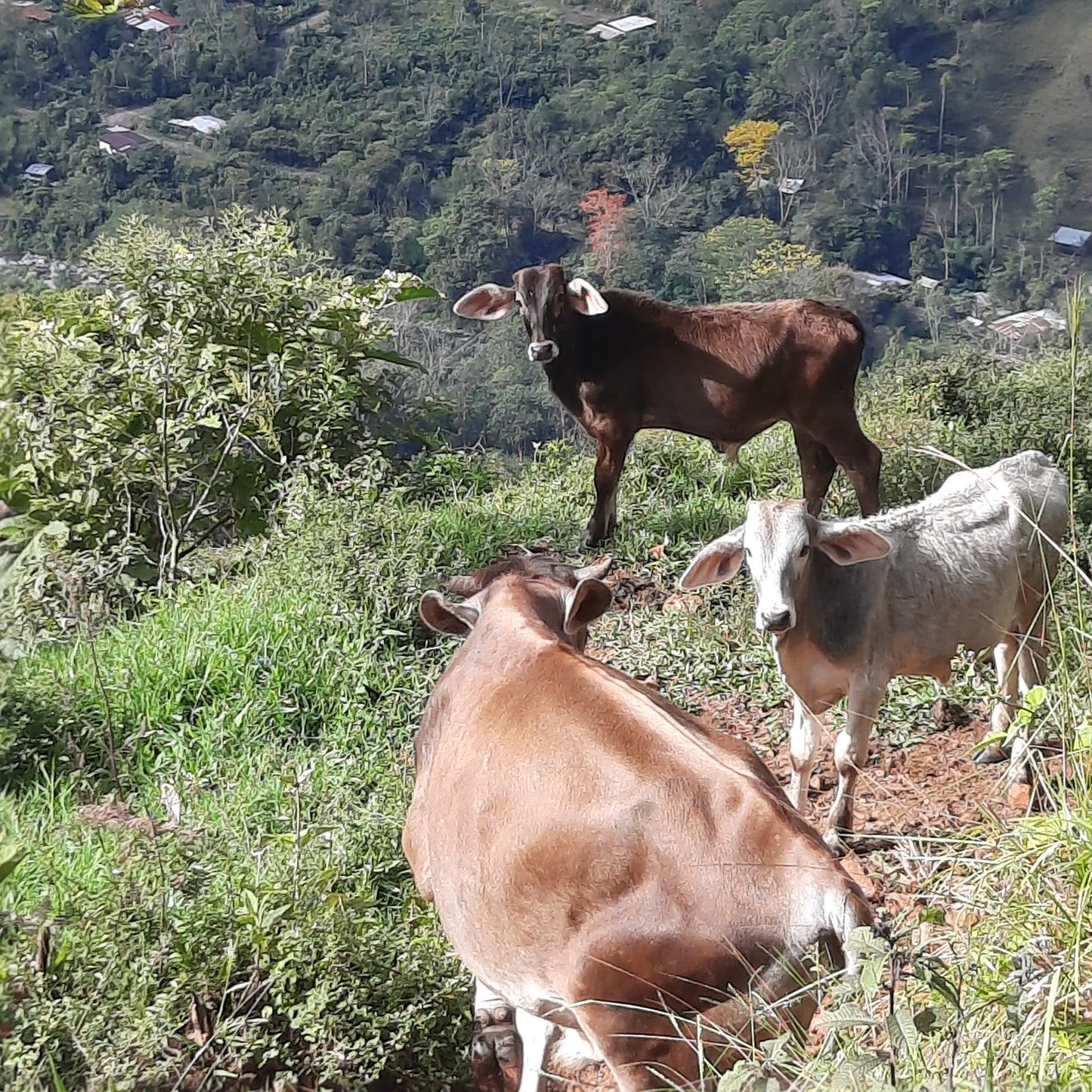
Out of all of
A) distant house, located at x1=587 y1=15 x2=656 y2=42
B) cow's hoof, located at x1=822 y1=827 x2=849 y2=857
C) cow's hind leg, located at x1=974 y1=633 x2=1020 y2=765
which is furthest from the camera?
distant house, located at x1=587 y1=15 x2=656 y2=42

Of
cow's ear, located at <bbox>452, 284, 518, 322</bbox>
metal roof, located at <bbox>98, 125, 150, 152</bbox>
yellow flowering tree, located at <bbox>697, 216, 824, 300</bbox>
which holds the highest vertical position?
cow's ear, located at <bbox>452, 284, 518, 322</bbox>

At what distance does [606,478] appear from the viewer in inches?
280

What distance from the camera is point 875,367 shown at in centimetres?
1152

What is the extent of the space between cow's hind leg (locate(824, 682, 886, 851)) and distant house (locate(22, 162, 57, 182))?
9691mm

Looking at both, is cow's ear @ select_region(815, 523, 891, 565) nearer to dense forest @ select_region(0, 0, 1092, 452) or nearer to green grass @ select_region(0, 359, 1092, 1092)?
green grass @ select_region(0, 359, 1092, 1092)

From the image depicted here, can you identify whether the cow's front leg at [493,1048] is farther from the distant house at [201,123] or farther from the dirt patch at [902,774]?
the distant house at [201,123]

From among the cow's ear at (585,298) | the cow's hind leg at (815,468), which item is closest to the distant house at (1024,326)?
the cow's hind leg at (815,468)

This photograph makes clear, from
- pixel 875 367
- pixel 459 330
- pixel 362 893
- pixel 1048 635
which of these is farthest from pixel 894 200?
pixel 362 893

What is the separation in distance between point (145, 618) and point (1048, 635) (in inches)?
155

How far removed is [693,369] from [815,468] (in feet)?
2.92

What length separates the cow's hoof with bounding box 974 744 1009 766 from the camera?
4875 mm

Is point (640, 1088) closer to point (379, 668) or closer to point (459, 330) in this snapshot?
point (379, 668)

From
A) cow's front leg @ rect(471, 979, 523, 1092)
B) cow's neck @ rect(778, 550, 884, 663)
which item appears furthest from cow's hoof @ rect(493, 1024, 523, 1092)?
cow's neck @ rect(778, 550, 884, 663)

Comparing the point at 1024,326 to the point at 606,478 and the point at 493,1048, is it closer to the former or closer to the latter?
the point at 606,478
